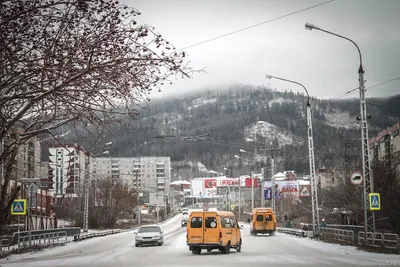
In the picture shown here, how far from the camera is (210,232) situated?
29.6 m

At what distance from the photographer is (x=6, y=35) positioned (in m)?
11.1

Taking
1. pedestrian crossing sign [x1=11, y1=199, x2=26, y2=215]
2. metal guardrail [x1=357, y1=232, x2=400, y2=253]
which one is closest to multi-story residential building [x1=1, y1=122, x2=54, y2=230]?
pedestrian crossing sign [x1=11, y1=199, x2=26, y2=215]

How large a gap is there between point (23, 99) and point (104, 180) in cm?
7235

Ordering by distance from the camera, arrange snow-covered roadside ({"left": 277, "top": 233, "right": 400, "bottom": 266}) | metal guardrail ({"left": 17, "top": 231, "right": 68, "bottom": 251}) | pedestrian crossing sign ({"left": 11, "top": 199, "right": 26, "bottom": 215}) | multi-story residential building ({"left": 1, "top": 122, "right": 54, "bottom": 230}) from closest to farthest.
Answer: multi-story residential building ({"left": 1, "top": 122, "right": 54, "bottom": 230}) < snow-covered roadside ({"left": 277, "top": 233, "right": 400, "bottom": 266}) < pedestrian crossing sign ({"left": 11, "top": 199, "right": 26, "bottom": 215}) < metal guardrail ({"left": 17, "top": 231, "right": 68, "bottom": 251})

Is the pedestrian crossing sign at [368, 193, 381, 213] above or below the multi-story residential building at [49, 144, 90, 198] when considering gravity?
below

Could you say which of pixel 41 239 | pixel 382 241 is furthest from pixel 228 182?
pixel 382 241

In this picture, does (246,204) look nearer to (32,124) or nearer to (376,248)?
(376,248)

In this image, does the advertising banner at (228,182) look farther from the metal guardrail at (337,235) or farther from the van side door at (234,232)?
the van side door at (234,232)

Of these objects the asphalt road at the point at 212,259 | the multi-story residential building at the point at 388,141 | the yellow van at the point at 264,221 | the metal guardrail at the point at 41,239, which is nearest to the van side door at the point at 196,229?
the asphalt road at the point at 212,259

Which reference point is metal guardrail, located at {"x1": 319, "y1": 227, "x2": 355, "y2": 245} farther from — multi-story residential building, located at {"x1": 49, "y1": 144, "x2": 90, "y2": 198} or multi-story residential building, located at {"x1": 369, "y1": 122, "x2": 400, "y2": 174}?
multi-story residential building, located at {"x1": 369, "y1": 122, "x2": 400, "y2": 174}

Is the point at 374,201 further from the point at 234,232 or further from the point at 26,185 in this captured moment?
the point at 26,185

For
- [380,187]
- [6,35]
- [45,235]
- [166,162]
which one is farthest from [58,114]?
[166,162]

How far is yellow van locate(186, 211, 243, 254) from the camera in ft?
96.4

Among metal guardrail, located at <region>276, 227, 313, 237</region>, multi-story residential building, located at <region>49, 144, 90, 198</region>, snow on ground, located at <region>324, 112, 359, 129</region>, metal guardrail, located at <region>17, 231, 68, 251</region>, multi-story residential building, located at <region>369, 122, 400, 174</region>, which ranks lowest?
metal guardrail, located at <region>276, 227, 313, 237</region>
